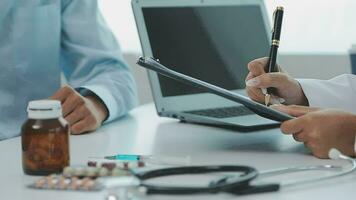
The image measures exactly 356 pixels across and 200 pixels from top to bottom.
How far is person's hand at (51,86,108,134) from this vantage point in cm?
138

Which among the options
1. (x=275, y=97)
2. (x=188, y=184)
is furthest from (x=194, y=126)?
(x=188, y=184)

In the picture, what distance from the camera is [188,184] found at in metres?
0.90

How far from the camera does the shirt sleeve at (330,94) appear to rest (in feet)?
4.32

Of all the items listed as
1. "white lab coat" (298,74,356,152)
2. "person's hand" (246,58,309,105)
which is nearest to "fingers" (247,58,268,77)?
"person's hand" (246,58,309,105)

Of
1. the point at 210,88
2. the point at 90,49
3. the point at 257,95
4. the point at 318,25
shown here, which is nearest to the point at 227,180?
the point at 210,88

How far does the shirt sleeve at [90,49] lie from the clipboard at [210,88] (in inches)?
22.6

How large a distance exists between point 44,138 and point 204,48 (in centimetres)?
76

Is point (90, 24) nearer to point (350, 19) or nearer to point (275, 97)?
point (275, 97)

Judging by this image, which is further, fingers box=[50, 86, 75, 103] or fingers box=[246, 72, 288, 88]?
fingers box=[50, 86, 75, 103]

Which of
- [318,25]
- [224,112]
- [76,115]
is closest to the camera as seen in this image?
[76,115]

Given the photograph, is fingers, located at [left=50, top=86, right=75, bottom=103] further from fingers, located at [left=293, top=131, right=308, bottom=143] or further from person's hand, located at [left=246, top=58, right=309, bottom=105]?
fingers, located at [left=293, top=131, right=308, bottom=143]

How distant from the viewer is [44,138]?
0.94 metres

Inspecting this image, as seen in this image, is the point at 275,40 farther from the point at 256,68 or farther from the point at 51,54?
the point at 51,54

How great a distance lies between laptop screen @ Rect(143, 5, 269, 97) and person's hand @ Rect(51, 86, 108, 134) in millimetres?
185
